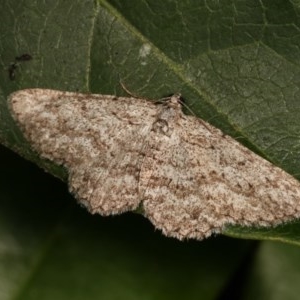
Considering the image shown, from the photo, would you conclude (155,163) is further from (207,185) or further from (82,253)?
(82,253)

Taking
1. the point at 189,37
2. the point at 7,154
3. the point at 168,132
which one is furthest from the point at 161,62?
the point at 7,154

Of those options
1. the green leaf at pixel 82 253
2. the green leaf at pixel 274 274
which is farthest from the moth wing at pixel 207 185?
the green leaf at pixel 274 274

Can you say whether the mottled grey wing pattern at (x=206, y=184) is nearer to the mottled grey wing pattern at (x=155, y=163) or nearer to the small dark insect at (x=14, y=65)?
the mottled grey wing pattern at (x=155, y=163)

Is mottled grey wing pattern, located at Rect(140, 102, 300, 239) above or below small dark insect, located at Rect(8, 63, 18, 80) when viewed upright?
below

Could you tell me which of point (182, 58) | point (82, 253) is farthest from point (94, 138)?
point (182, 58)

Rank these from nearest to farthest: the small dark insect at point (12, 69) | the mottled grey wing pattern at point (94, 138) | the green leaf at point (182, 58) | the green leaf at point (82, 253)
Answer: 1. the green leaf at point (182, 58)
2. the small dark insect at point (12, 69)
3. the mottled grey wing pattern at point (94, 138)
4. the green leaf at point (82, 253)

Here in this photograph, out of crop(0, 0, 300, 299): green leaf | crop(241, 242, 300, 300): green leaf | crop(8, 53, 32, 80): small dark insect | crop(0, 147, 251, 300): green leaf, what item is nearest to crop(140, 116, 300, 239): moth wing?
crop(0, 0, 300, 299): green leaf

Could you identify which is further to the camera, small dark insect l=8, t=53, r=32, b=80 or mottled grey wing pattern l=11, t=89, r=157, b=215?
mottled grey wing pattern l=11, t=89, r=157, b=215

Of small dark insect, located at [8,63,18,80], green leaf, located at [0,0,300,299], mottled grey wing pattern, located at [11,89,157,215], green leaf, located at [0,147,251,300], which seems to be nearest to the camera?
green leaf, located at [0,0,300,299]

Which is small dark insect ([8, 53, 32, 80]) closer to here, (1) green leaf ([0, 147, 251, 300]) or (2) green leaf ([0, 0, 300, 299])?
(2) green leaf ([0, 0, 300, 299])
